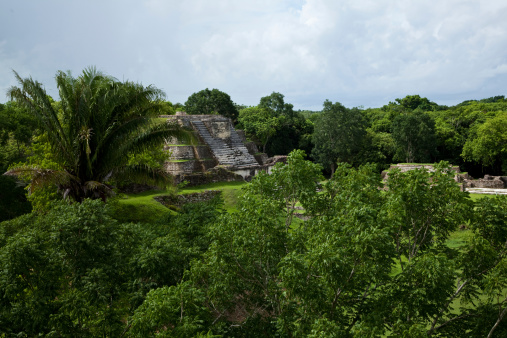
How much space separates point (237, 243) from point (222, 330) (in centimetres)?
113

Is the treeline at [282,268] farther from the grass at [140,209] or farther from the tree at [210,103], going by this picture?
the tree at [210,103]

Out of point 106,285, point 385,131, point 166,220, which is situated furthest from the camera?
point 385,131

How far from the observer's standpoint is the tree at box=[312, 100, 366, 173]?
30.2 metres

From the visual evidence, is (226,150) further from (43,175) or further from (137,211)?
(43,175)

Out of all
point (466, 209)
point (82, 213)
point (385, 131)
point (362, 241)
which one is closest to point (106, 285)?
point (82, 213)

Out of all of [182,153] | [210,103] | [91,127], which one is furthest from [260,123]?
[91,127]

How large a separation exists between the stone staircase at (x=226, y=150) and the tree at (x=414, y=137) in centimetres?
1338

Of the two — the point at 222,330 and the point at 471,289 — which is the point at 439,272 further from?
the point at 222,330

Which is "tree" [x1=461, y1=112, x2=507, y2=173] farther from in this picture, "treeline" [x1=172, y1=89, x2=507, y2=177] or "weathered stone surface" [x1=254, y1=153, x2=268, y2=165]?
"weathered stone surface" [x1=254, y1=153, x2=268, y2=165]

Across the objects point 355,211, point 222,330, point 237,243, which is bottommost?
point 222,330

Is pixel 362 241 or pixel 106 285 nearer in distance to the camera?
pixel 362 241

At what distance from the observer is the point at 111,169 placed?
928 centimetres

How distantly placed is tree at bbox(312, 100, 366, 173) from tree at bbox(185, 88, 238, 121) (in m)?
8.40

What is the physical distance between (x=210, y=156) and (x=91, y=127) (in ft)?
41.2
